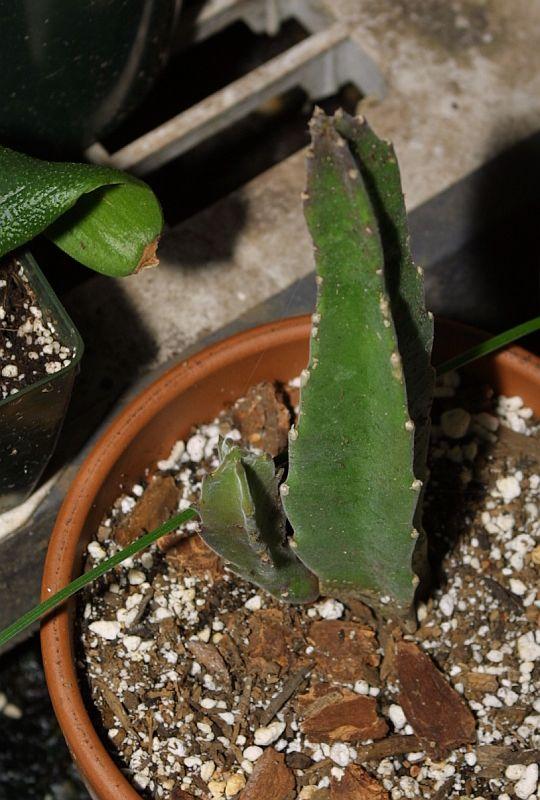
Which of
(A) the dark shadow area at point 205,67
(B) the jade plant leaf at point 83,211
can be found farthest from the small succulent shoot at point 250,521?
(A) the dark shadow area at point 205,67

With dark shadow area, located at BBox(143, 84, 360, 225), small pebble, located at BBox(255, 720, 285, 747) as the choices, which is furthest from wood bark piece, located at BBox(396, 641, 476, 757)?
dark shadow area, located at BBox(143, 84, 360, 225)

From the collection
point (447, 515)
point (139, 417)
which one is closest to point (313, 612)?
point (447, 515)

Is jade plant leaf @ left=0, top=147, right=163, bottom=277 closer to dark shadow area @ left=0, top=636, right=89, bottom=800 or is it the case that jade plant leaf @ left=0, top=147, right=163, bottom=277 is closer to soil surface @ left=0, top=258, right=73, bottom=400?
soil surface @ left=0, top=258, right=73, bottom=400

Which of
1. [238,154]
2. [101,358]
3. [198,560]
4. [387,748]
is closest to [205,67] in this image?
[238,154]

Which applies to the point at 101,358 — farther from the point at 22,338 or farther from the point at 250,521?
the point at 250,521

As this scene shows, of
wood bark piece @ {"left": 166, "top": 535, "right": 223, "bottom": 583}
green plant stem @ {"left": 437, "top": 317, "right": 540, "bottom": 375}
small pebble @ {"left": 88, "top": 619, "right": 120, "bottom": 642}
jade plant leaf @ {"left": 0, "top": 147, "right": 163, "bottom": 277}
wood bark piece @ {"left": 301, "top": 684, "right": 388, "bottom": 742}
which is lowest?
wood bark piece @ {"left": 301, "top": 684, "right": 388, "bottom": 742}

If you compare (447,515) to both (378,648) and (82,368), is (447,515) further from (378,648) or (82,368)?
(82,368)
